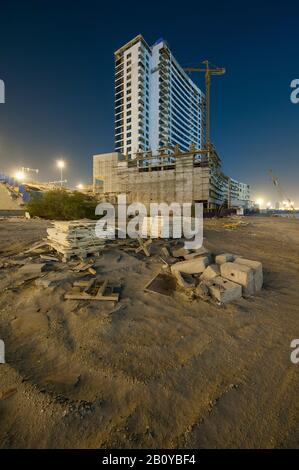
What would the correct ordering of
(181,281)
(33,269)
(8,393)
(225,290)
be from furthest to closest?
(33,269) → (181,281) → (225,290) → (8,393)

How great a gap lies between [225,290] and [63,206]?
18839 mm

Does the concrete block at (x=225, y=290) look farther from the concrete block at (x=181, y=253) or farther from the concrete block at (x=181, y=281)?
the concrete block at (x=181, y=253)

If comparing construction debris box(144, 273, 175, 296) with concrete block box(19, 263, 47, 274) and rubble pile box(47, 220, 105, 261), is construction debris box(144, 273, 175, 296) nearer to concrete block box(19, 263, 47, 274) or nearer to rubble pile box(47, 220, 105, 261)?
rubble pile box(47, 220, 105, 261)

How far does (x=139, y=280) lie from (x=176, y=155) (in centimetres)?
4190

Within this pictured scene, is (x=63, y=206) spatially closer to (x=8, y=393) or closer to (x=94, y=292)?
(x=94, y=292)

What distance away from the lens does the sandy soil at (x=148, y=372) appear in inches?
68.1

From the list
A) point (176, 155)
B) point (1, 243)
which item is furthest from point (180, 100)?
point (1, 243)

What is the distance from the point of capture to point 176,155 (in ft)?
138

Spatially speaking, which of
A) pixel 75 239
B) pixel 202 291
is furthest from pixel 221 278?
pixel 75 239

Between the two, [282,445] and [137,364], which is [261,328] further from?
[137,364]

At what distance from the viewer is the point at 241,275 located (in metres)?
4.23

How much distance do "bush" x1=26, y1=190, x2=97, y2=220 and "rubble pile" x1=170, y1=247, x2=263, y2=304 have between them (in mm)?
15839

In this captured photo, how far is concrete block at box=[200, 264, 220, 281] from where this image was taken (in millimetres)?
4512

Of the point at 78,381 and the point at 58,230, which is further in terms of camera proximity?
the point at 58,230
